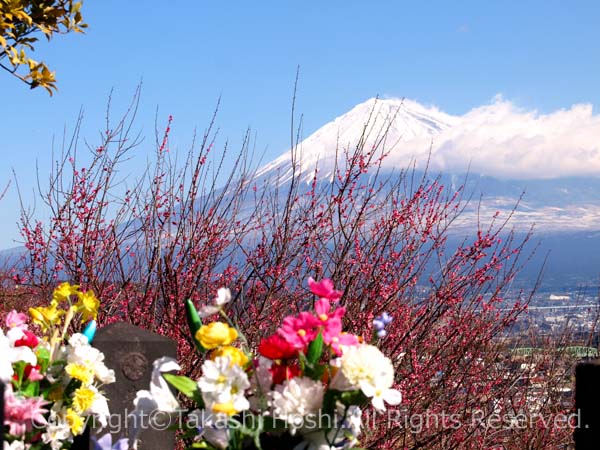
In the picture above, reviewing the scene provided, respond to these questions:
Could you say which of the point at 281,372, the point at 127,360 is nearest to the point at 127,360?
the point at 127,360

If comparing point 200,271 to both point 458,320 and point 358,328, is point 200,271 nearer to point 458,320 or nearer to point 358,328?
point 358,328

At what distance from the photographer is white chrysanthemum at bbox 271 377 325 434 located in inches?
75.0

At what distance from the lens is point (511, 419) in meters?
5.77

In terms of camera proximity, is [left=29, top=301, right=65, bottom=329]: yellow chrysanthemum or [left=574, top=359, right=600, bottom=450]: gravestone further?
[left=29, top=301, right=65, bottom=329]: yellow chrysanthemum

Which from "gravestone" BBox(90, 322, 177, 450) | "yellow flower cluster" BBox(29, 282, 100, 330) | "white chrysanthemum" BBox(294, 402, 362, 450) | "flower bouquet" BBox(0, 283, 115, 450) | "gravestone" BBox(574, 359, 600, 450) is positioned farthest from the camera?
"gravestone" BBox(90, 322, 177, 450)

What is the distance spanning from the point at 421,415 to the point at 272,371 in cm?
301

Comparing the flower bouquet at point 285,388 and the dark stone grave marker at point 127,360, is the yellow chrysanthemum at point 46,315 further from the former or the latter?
the flower bouquet at point 285,388

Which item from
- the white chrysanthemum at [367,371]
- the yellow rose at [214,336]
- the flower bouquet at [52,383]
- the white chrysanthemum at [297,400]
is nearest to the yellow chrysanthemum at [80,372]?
the flower bouquet at [52,383]

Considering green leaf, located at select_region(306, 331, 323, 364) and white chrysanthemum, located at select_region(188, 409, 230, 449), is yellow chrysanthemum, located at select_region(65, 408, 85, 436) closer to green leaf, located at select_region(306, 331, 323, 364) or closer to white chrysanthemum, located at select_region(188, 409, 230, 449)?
white chrysanthemum, located at select_region(188, 409, 230, 449)

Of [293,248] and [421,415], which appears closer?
[421,415]

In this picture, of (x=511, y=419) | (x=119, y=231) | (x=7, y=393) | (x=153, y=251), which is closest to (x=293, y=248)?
(x=153, y=251)

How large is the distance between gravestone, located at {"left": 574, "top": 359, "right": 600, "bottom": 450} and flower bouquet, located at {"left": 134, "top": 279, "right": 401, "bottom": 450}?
0.59 metres

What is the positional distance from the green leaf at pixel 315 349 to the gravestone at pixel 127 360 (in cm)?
108

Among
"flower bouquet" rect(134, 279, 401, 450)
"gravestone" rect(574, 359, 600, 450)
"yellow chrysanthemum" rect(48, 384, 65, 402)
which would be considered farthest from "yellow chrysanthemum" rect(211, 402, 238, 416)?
"gravestone" rect(574, 359, 600, 450)
